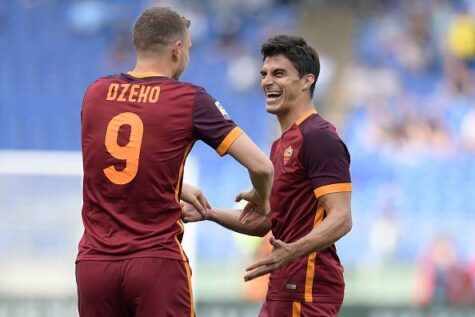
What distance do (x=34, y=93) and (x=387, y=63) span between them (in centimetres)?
545

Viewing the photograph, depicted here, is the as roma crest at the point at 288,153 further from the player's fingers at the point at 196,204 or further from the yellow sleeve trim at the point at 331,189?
the player's fingers at the point at 196,204

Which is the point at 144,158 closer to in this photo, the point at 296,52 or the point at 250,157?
the point at 250,157

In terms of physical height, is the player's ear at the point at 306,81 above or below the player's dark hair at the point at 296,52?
below

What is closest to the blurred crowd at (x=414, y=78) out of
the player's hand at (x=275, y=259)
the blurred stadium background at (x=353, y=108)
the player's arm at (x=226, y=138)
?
the blurred stadium background at (x=353, y=108)

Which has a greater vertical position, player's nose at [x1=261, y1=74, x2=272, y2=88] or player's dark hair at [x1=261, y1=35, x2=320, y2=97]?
player's dark hair at [x1=261, y1=35, x2=320, y2=97]

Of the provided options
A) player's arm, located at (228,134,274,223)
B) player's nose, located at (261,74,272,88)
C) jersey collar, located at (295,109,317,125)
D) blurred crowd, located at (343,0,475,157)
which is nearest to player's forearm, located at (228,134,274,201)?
player's arm, located at (228,134,274,223)

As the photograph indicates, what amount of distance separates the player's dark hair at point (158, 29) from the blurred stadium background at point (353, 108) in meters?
7.21

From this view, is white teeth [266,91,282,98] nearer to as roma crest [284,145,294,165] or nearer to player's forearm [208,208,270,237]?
as roma crest [284,145,294,165]

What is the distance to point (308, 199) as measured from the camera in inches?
199

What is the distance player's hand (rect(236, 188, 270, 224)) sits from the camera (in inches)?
188

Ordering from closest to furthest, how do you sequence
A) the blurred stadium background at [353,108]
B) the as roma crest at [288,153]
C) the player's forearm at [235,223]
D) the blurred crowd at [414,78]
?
1. the as roma crest at [288,153]
2. the player's forearm at [235,223]
3. the blurred stadium background at [353,108]
4. the blurred crowd at [414,78]

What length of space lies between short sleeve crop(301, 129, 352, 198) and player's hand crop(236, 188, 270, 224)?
0.28 metres

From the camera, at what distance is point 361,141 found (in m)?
15.4

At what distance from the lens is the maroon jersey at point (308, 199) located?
4.96 metres
